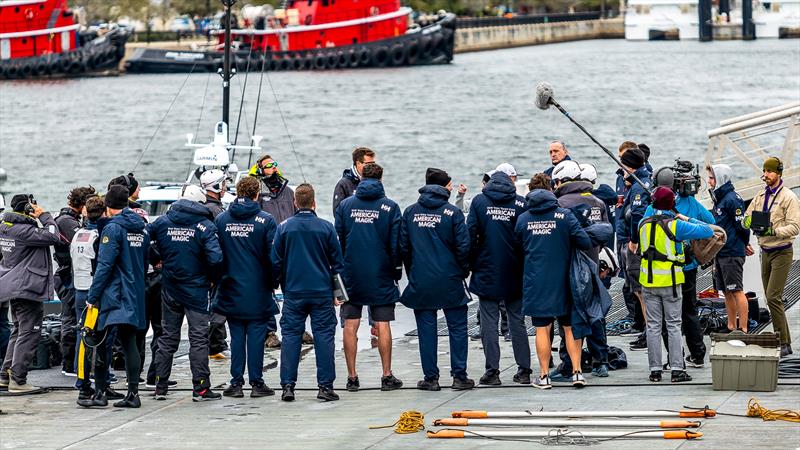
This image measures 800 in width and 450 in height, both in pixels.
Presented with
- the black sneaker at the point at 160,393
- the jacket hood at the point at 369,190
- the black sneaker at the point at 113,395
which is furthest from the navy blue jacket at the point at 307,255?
the black sneaker at the point at 113,395

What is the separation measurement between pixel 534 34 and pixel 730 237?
5524 inches

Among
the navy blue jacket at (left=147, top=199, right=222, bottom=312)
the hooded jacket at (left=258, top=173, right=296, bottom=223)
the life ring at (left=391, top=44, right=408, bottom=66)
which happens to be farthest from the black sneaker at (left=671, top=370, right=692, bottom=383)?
the life ring at (left=391, top=44, right=408, bottom=66)

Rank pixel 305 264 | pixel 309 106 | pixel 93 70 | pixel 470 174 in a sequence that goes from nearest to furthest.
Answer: pixel 305 264, pixel 470 174, pixel 309 106, pixel 93 70

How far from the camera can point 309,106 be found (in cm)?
8475

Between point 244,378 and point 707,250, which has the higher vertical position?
point 707,250

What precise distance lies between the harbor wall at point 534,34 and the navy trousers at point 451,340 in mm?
121773

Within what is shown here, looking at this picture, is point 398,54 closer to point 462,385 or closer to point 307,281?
point 462,385

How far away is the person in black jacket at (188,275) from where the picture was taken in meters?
10.7

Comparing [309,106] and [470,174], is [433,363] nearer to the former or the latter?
[470,174]

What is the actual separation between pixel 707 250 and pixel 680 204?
716 millimetres

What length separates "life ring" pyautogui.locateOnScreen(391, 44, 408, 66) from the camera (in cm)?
10225

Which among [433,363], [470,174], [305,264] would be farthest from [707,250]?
[470,174]

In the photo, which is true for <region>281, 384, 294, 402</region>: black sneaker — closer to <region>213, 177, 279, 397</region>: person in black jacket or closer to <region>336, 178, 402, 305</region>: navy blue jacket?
<region>213, 177, 279, 397</region>: person in black jacket

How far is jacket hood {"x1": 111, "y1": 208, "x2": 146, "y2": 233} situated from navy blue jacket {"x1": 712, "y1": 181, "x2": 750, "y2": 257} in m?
4.69
